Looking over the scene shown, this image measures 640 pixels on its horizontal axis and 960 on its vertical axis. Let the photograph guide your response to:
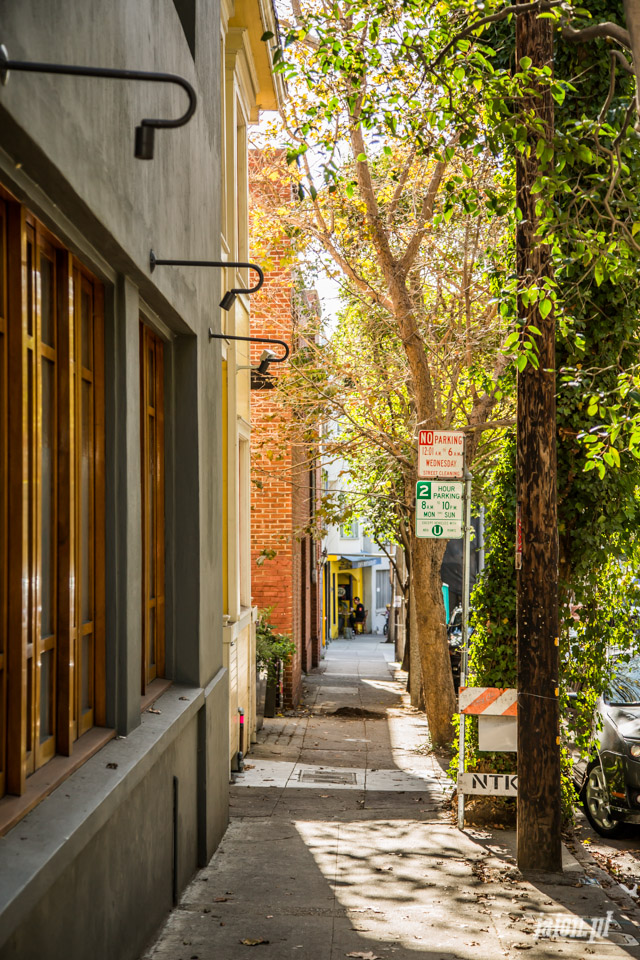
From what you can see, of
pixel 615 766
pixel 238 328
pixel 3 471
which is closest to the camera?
pixel 3 471

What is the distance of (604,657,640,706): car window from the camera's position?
953cm

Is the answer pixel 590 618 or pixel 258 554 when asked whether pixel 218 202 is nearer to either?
pixel 590 618

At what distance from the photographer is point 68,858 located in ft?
11.1

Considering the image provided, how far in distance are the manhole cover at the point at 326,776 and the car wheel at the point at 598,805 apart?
279 centimetres

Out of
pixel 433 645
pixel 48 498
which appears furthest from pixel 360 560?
pixel 48 498

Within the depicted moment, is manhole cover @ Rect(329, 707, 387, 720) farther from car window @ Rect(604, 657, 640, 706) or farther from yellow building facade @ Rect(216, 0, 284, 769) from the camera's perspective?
car window @ Rect(604, 657, 640, 706)

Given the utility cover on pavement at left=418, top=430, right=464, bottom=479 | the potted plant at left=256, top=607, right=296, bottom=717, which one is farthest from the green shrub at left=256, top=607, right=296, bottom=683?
the utility cover on pavement at left=418, top=430, right=464, bottom=479

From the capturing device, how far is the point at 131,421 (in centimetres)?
491

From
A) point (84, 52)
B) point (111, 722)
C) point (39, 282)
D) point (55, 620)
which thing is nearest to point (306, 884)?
point (111, 722)

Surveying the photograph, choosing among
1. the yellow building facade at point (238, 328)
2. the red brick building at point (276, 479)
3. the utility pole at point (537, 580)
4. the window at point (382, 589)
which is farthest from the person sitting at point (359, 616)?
the utility pole at point (537, 580)

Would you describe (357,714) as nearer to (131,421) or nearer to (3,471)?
(131,421)

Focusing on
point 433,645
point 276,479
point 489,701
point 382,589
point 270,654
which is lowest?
point 382,589

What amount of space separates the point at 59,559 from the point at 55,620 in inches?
9.6

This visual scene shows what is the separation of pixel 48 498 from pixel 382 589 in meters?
55.3
